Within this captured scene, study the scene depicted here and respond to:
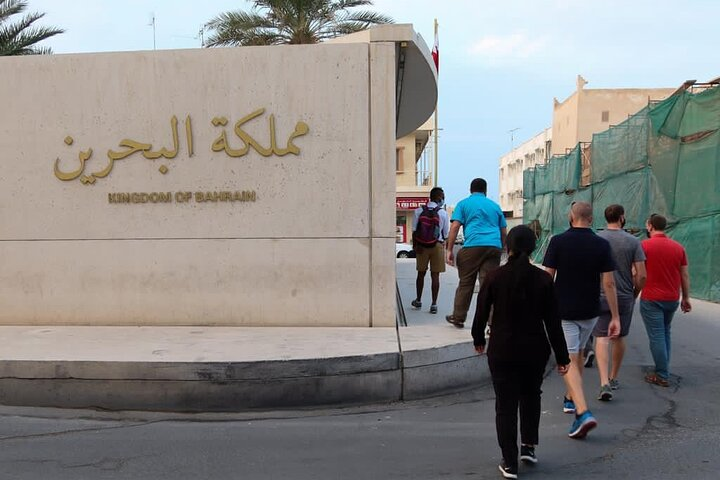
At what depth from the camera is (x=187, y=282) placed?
758 cm

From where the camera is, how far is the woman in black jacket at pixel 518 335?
13.2 ft

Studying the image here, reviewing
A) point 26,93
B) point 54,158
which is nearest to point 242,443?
point 54,158

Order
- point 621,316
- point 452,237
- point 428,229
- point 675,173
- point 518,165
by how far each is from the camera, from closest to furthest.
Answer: point 621,316
point 452,237
point 428,229
point 675,173
point 518,165

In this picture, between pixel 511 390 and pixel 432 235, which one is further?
pixel 432 235

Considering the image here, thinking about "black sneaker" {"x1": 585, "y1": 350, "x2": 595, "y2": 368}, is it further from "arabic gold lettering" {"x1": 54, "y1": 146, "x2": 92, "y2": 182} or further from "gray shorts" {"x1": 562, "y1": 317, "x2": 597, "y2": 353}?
"arabic gold lettering" {"x1": 54, "y1": 146, "x2": 92, "y2": 182}

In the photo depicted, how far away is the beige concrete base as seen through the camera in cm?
565

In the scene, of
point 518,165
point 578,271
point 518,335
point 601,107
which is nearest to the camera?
point 518,335

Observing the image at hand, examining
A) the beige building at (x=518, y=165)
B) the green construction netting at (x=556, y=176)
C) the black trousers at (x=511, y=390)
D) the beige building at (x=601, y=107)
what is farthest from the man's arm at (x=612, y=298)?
the beige building at (x=518, y=165)

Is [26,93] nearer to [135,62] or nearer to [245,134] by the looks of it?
[135,62]

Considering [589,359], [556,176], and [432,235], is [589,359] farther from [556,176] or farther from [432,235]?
[556,176]

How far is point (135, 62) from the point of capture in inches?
295

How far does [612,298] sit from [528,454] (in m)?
1.73

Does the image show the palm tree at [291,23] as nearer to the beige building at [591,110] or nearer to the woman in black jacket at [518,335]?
the woman in black jacket at [518,335]

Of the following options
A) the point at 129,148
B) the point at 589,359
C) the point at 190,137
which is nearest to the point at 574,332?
the point at 589,359
